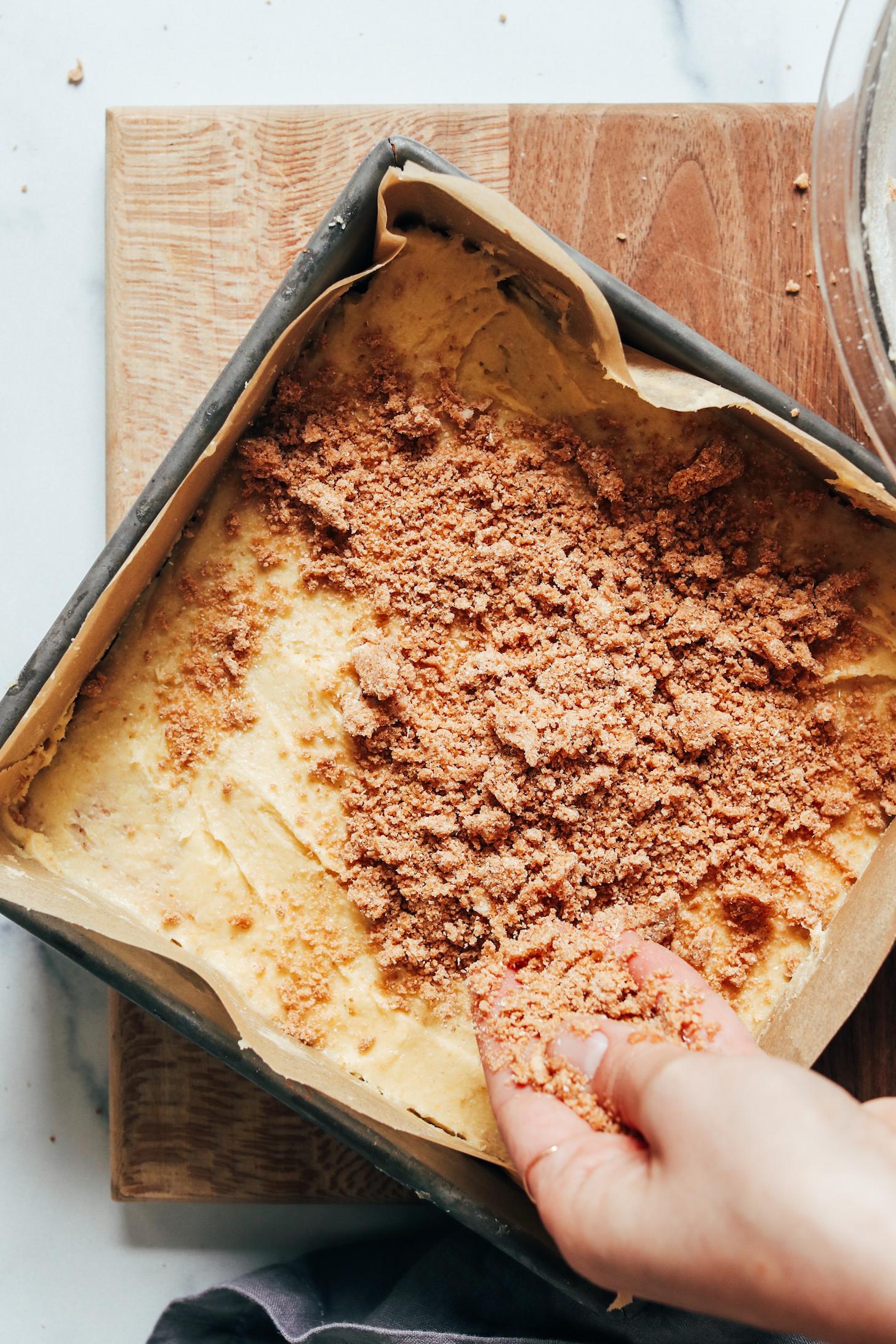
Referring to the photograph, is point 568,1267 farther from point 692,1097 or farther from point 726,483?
point 726,483

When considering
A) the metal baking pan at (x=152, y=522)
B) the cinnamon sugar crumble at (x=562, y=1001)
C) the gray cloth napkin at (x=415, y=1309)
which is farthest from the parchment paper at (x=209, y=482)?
the gray cloth napkin at (x=415, y=1309)

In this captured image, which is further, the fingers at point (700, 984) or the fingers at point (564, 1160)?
the fingers at point (700, 984)

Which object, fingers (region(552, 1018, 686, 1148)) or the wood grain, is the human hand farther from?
the wood grain

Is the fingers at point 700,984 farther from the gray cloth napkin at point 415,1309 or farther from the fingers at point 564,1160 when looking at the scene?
the gray cloth napkin at point 415,1309

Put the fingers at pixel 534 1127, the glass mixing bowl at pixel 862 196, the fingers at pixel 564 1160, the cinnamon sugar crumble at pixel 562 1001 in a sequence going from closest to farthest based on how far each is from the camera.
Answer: the fingers at pixel 564 1160 → the fingers at pixel 534 1127 → the cinnamon sugar crumble at pixel 562 1001 → the glass mixing bowl at pixel 862 196

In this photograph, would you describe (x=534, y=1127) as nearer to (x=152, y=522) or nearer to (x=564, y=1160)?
(x=564, y=1160)

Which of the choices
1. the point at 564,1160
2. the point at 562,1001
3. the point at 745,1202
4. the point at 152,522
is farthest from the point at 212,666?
the point at 745,1202
